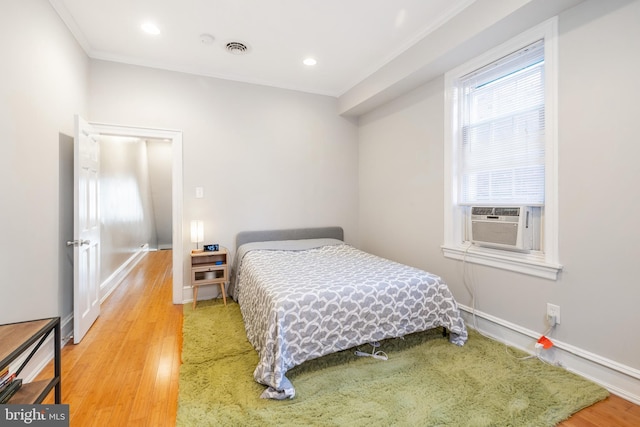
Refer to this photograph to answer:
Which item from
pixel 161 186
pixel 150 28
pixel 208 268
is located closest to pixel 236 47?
pixel 150 28

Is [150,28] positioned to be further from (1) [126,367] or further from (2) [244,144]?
(1) [126,367]

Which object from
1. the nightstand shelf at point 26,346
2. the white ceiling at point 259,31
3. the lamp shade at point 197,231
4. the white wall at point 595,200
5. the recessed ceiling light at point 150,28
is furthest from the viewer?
the lamp shade at point 197,231

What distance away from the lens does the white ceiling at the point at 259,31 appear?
2.33 metres

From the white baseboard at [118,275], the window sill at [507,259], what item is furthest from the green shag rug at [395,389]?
the white baseboard at [118,275]

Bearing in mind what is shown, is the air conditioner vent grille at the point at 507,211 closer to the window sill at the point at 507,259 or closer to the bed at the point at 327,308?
the window sill at the point at 507,259

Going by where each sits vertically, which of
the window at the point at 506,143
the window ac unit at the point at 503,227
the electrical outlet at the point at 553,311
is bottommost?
the electrical outlet at the point at 553,311

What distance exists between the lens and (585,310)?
1.94 m

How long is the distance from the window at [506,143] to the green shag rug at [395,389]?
2.44ft

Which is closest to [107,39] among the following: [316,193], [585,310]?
[316,193]

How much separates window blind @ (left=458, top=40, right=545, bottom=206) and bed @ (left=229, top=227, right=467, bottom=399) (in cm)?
96

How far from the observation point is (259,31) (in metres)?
2.68

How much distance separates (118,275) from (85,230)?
2148mm

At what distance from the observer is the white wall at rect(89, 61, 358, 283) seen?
323 cm

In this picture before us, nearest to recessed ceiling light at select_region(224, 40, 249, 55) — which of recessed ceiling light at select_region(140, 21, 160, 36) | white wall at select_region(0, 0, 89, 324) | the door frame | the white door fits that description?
recessed ceiling light at select_region(140, 21, 160, 36)
